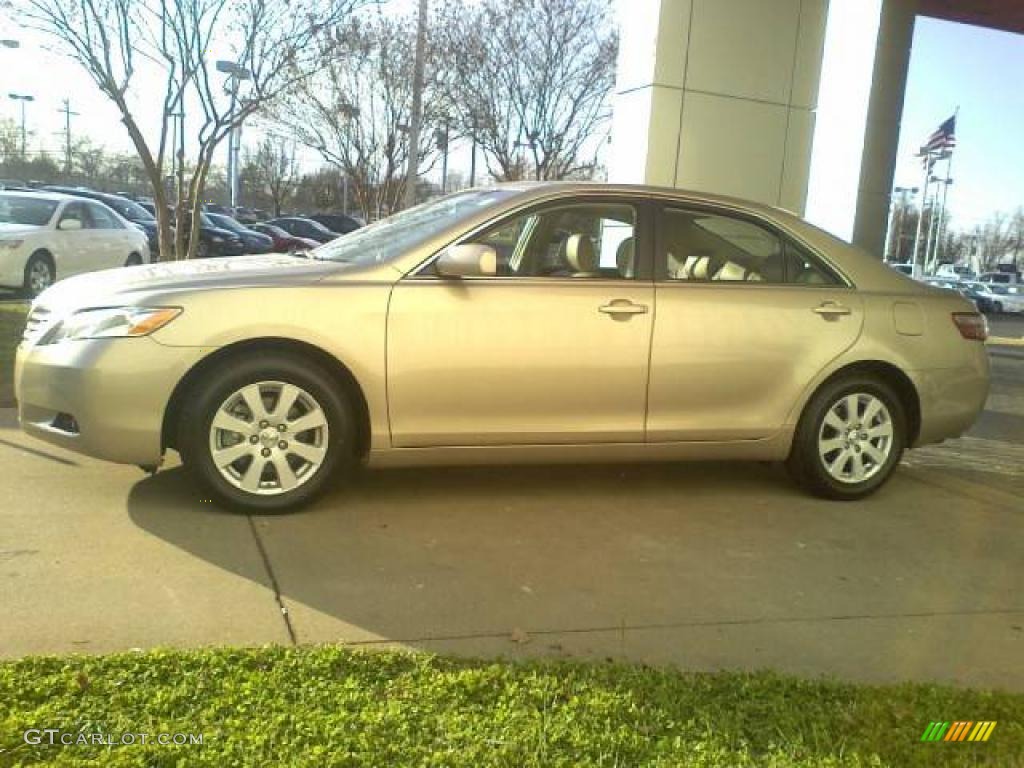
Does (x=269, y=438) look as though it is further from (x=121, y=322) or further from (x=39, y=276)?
(x=39, y=276)

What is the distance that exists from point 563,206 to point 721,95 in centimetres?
549

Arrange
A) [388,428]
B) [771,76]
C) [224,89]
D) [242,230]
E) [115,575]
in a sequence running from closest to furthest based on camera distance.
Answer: [115,575], [388,428], [771,76], [224,89], [242,230]

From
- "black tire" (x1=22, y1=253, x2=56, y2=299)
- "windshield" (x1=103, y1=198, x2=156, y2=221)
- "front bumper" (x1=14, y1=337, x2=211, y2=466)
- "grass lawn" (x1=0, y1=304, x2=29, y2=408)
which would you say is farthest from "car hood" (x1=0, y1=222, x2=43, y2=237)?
"windshield" (x1=103, y1=198, x2=156, y2=221)

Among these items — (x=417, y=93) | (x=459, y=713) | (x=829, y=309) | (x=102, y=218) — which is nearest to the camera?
(x=459, y=713)

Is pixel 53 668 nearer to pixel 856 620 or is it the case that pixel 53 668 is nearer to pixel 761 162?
pixel 856 620

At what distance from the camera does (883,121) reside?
10.7m

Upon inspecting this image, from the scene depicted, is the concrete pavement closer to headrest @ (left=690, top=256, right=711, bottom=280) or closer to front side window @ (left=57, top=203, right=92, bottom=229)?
headrest @ (left=690, top=256, right=711, bottom=280)

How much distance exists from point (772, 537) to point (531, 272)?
5.85ft

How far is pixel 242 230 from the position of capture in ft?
95.2

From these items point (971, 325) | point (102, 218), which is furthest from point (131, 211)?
point (971, 325)

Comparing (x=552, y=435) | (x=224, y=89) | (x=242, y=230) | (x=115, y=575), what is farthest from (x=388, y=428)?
(x=242, y=230)

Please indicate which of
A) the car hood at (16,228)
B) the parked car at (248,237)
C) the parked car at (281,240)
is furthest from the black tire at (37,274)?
the parked car at (281,240)

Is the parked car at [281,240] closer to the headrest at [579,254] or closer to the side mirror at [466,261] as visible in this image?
the headrest at [579,254]

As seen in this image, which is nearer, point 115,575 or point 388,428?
point 115,575
